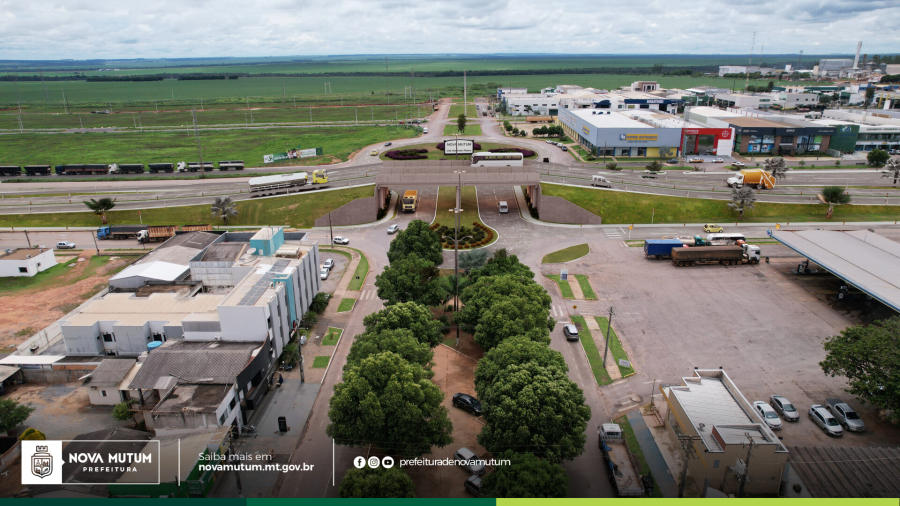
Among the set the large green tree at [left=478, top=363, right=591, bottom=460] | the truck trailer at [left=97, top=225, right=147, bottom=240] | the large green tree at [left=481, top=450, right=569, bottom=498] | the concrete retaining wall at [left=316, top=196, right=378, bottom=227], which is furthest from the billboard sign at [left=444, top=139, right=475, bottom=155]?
the large green tree at [left=481, top=450, right=569, bottom=498]

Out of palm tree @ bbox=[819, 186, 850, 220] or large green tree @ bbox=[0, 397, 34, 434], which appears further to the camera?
palm tree @ bbox=[819, 186, 850, 220]

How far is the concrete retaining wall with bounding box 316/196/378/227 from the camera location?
92438 mm

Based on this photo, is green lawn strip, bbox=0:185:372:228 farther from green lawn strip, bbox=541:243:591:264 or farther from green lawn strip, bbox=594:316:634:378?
green lawn strip, bbox=594:316:634:378

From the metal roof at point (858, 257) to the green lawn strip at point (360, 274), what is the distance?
57627mm

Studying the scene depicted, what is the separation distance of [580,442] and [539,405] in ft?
11.8

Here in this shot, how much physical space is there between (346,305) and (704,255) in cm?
5019

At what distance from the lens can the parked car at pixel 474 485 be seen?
3412cm

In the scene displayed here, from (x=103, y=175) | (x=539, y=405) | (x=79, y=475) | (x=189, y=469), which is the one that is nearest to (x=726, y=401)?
(x=539, y=405)

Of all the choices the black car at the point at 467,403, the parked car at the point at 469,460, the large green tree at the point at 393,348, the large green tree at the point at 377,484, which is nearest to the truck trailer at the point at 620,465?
the parked car at the point at 469,460

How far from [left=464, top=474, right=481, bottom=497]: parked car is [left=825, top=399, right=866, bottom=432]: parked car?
30296mm

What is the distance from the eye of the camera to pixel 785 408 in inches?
1674

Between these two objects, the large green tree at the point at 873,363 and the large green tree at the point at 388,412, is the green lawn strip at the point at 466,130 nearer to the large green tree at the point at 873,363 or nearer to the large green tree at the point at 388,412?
the large green tree at the point at 873,363

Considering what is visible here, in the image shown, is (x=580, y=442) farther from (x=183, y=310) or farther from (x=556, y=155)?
(x=556, y=155)

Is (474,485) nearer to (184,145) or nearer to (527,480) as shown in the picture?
(527,480)
